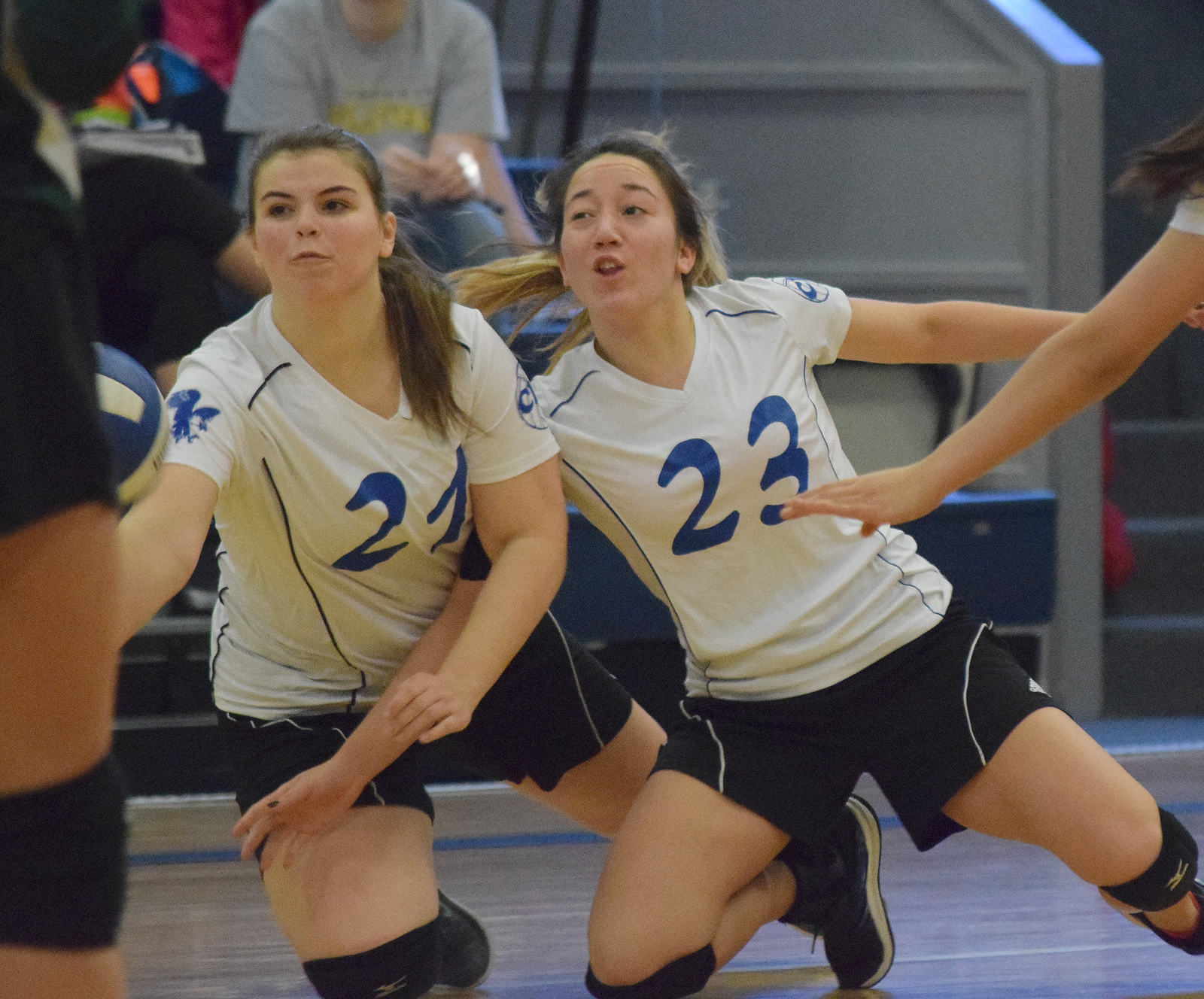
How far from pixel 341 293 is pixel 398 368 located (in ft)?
0.40

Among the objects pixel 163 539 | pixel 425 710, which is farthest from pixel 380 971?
pixel 163 539

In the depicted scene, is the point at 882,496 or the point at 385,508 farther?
the point at 385,508

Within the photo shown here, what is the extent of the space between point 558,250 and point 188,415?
560 mm

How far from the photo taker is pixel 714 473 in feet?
6.18

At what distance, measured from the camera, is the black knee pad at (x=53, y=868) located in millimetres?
965

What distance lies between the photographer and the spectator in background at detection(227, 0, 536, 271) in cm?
328

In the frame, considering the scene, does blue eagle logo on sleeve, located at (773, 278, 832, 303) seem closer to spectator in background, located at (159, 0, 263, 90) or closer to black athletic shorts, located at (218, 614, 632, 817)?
black athletic shorts, located at (218, 614, 632, 817)

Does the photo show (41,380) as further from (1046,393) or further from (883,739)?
(883,739)

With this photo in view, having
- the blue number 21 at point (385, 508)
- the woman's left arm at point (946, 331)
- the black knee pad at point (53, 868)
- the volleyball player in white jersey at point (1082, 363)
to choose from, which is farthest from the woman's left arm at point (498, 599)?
the black knee pad at point (53, 868)

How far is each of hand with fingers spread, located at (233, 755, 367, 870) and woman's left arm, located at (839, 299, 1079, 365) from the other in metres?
0.88

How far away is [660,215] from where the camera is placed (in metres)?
1.95

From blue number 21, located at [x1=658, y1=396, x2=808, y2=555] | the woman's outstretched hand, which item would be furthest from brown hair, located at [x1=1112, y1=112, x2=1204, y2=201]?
blue number 21, located at [x1=658, y1=396, x2=808, y2=555]

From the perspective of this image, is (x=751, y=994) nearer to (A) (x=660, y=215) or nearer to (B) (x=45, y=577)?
(A) (x=660, y=215)

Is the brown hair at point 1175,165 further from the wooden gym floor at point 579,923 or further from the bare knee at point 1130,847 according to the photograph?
the wooden gym floor at point 579,923
